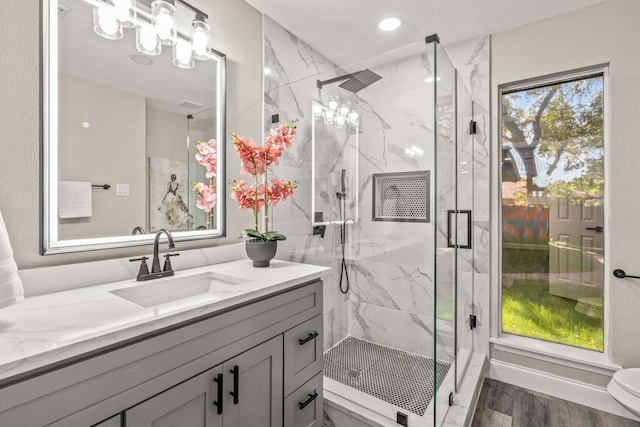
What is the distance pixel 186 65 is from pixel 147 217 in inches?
31.0

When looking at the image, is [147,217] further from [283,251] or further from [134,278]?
[283,251]

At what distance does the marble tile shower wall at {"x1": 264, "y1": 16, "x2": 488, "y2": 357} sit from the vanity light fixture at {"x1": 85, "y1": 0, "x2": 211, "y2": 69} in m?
0.57

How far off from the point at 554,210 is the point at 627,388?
1.11m

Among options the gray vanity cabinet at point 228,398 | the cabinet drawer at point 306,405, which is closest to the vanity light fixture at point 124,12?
the gray vanity cabinet at point 228,398

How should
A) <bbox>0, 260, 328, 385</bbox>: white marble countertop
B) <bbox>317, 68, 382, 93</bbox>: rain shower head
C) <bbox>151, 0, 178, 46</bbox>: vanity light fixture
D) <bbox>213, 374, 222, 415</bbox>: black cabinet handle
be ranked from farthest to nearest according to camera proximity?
<bbox>317, 68, 382, 93</bbox>: rain shower head, <bbox>151, 0, 178, 46</bbox>: vanity light fixture, <bbox>213, 374, 222, 415</bbox>: black cabinet handle, <bbox>0, 260, 328, 385</bbox>: white marble countertop

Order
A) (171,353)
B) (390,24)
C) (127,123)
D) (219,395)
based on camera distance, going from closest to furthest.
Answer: (171,353), (219,395), (127,123), (390,24)

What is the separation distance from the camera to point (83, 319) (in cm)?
81

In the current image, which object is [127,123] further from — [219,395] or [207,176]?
[219,395]

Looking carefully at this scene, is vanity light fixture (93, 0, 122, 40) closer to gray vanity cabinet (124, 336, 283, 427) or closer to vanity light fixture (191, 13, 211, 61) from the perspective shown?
vanity light fixture (191, 13, 211, 61)

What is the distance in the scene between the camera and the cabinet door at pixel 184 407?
0.80m

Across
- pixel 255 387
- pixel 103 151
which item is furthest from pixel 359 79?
pixel 255 387

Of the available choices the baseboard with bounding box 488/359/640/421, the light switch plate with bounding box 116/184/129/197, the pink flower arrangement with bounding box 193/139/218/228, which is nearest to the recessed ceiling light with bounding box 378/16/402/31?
the pink flower arrangement with bounding box 193/139/218/228

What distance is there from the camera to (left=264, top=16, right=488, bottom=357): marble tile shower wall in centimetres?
205

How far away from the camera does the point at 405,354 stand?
2180 mm
